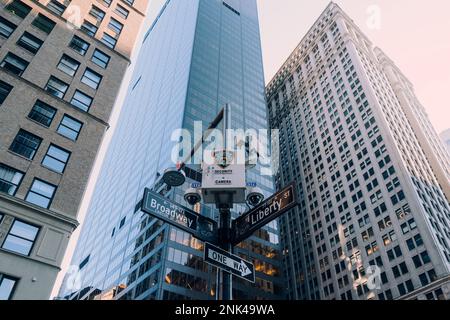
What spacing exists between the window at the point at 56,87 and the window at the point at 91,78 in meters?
1.88

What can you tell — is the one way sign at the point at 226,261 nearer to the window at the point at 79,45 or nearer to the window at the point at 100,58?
the window at the point at 100,58

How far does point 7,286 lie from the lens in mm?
18156

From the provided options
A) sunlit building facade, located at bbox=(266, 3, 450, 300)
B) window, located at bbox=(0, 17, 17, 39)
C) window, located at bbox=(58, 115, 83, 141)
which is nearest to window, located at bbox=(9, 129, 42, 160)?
window, located at bbox=(58, 115, 83, 141)

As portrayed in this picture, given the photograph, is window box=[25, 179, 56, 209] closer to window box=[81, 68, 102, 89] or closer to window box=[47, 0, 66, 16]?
window box=[81, 68, 102, 89]

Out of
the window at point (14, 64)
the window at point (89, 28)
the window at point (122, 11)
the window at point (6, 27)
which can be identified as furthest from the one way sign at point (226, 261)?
the window at point (122, 11)

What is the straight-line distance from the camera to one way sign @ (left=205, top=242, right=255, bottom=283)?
7789 millimetres

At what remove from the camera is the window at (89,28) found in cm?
3323

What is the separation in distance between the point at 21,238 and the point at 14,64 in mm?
13672

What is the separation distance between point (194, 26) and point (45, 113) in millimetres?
96393

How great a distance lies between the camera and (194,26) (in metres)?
114

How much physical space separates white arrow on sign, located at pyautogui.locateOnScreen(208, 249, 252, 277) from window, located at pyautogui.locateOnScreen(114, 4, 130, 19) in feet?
118

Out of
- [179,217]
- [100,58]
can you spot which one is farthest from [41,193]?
[179,217]

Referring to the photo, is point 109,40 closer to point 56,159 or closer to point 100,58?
point 100,58
